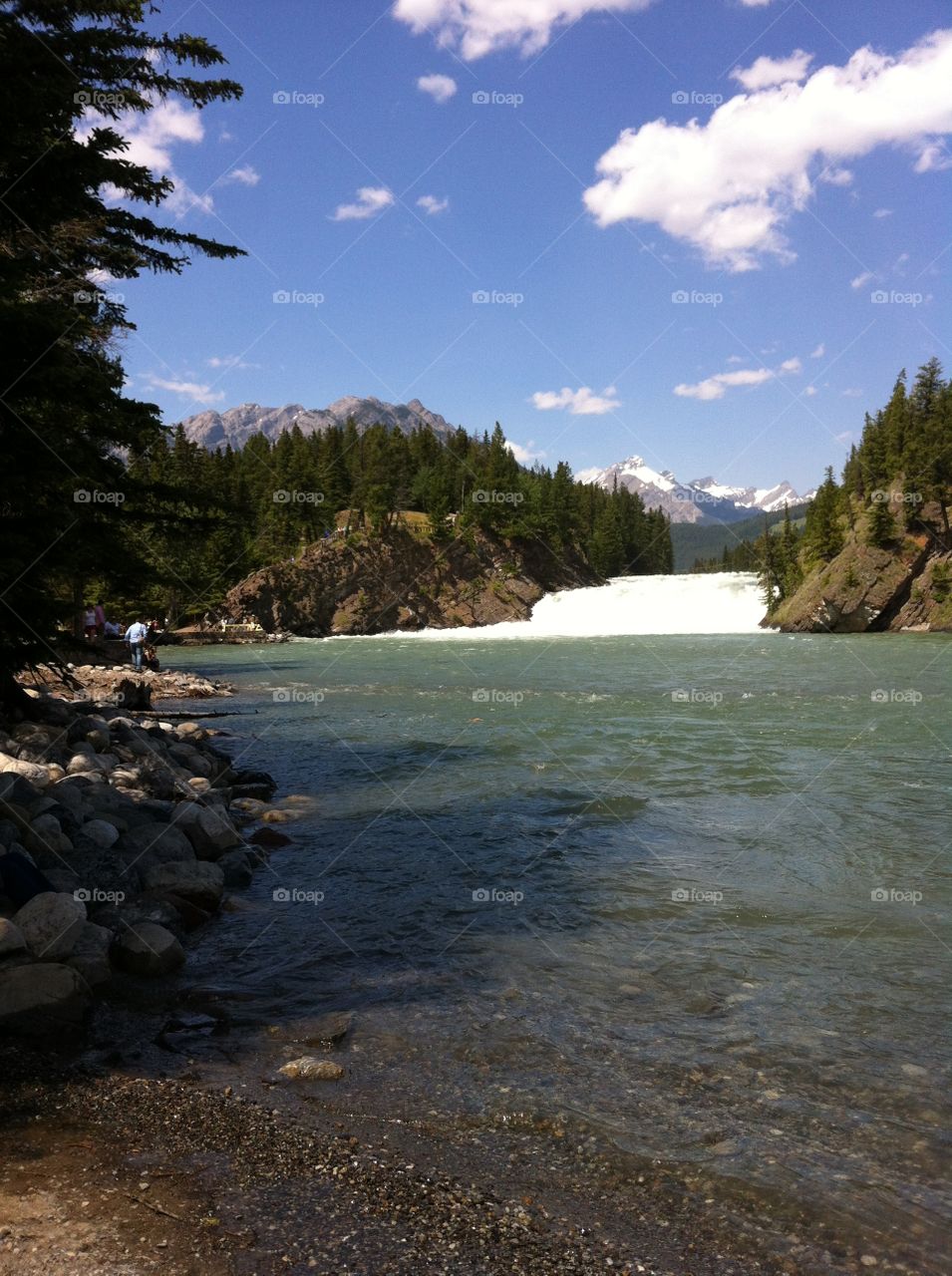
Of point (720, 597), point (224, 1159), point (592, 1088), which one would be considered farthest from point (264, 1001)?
point (720, 597)

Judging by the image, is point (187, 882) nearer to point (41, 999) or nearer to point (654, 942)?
point (41, 999)

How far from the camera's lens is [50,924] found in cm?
757

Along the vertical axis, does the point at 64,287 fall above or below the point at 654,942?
above

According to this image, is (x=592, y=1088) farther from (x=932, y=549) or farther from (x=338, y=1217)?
(x=932, y=549)

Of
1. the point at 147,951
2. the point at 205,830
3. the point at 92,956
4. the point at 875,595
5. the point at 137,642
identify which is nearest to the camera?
the point at 92,956

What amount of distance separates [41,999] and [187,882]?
10.6 ft

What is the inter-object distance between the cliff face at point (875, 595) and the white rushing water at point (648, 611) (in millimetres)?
5708

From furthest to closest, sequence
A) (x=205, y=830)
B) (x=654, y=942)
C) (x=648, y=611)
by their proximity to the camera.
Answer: (x=648, y=611) → (x=205, y=830) → (x=654, y=942)

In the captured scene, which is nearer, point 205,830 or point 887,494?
point 205,830

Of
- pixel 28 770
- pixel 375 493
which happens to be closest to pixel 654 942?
pixel 28 770

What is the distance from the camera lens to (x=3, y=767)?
1166 cm

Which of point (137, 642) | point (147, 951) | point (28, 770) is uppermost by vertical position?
point (137, 642)

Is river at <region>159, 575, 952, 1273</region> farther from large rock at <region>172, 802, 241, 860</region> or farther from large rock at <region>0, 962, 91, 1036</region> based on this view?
large rock at <region>0, 962, 91, 1036</region>

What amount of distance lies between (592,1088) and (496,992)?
185 centimetres
